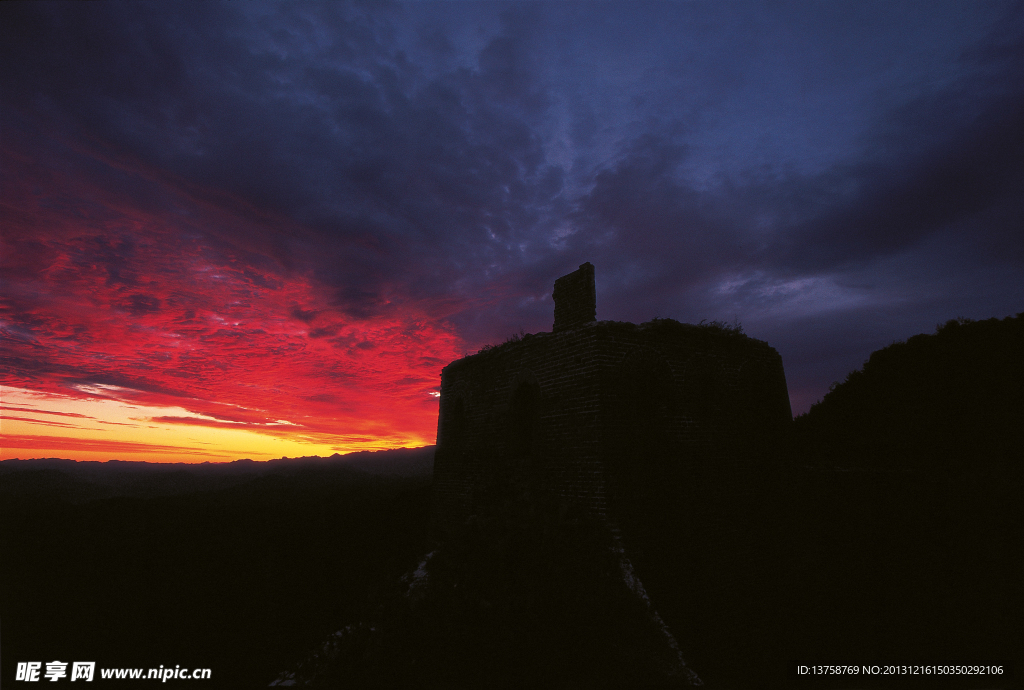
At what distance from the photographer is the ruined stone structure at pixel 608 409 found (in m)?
6.94

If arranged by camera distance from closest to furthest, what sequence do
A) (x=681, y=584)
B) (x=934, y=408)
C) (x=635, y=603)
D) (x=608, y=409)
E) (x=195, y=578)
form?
(x=635, y=603) < (x=681, y=584) < (x=608, y=409) < (x=934, y=408) < (x=195, y=578)


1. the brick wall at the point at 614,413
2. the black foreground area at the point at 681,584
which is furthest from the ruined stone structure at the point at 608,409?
the black foreground area at the point at 681,584

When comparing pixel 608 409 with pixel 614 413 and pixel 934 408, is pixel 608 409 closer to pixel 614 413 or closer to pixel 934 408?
pixel 614 413

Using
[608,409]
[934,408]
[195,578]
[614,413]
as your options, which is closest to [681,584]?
[614,413]

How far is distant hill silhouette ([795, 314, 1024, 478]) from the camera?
11.0m

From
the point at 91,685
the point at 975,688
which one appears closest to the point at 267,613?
the point at 91,685

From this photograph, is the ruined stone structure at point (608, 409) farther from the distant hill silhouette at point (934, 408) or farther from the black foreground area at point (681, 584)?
the distant hill silhouette at point (934, 408)

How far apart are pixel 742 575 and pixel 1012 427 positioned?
9.90m

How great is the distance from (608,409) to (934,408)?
12.8 meters

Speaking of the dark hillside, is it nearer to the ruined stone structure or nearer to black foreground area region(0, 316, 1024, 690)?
black foreground area region(0, 316, 1024, 690)

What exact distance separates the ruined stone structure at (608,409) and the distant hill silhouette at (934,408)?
4.17 m

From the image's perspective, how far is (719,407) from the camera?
8.20m

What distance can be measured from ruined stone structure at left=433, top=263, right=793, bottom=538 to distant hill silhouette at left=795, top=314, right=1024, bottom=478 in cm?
Answer: 417

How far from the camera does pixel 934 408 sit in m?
12.5
